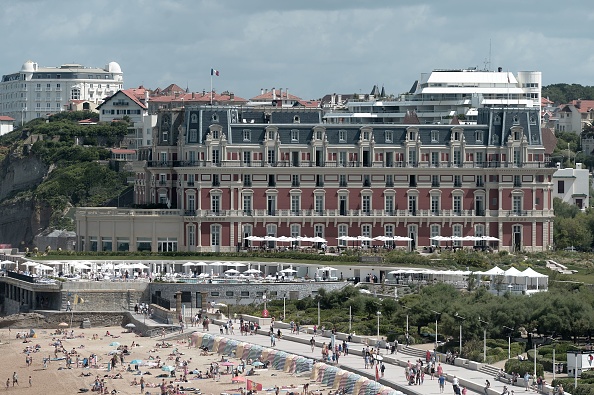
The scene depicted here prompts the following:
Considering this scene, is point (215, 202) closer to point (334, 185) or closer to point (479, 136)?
point (334, 185)

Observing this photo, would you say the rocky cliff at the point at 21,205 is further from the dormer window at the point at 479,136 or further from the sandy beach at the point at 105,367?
the sandy beach at the point at 105,367

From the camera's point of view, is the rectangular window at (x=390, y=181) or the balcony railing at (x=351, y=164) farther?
the rectangular window at (x=390, y=181)

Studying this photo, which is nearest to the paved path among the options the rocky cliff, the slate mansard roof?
the slate mansard roof

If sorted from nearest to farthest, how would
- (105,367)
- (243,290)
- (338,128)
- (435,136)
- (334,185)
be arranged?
(105,367)
(243,290)
(334,185)
(338,128)
(435,136)

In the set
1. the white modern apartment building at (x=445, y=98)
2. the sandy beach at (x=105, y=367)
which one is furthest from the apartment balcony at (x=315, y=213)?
the white modern apartment building at (x=445, y=98)

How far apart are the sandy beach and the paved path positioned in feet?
8.81

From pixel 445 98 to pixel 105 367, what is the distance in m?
96.2

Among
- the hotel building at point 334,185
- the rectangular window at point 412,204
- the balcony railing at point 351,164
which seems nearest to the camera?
the balcony railing at point 351,164

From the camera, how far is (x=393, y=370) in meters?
93.1

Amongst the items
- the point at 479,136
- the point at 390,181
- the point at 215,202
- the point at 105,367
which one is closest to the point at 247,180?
the point at 215,202

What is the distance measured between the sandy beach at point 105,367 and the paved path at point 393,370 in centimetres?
269

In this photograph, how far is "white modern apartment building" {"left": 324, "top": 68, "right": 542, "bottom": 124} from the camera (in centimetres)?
18850

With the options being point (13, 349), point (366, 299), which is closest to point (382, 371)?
point (366, 299)

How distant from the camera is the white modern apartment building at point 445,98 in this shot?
18850 cm
